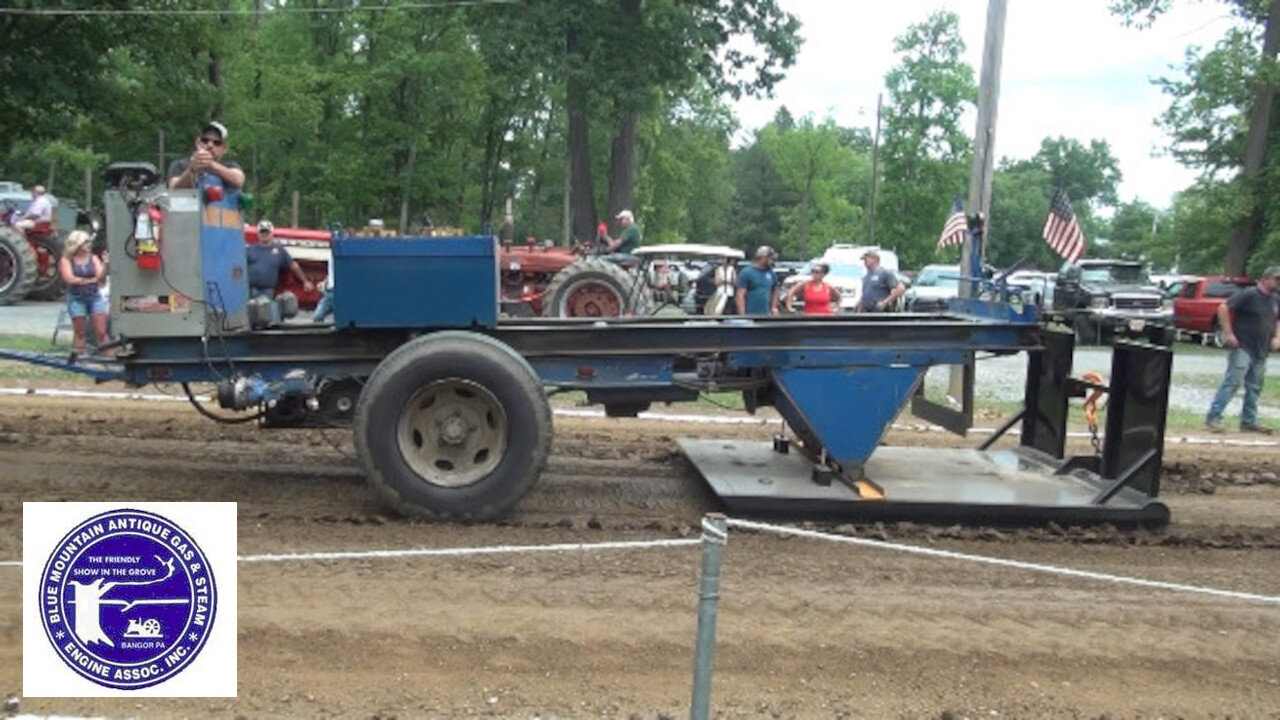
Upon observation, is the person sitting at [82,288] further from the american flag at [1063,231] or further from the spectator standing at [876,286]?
the american flag at [1063,231]

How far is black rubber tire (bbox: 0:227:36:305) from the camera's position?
20.4 metres

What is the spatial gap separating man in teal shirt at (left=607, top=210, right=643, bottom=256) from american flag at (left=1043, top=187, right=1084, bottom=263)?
9.25 metres

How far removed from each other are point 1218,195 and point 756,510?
29804mm

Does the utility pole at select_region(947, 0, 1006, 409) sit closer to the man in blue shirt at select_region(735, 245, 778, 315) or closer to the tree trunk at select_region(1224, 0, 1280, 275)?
the man in blue shirt at select_region(735, 245, 778, 315)

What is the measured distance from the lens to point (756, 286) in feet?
46.1

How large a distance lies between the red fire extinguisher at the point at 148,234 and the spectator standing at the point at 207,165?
0.28m

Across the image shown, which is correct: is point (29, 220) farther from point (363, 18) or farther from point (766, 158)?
point (766, 158)

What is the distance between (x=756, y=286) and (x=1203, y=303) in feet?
61.6

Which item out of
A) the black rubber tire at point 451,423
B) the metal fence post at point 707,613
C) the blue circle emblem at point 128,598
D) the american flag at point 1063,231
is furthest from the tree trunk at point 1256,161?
the blue circle emblem at point 128,598

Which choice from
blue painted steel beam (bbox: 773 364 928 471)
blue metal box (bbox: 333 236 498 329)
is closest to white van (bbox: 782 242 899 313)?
blue painted steel beam (bbox: 773 364 928 471)

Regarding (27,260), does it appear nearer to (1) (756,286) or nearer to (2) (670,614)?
(1) (756,286)

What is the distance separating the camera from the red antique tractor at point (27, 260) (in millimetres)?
20500

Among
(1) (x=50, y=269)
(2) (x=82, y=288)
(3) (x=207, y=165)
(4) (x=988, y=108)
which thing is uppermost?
(4) (x=988, y=108)

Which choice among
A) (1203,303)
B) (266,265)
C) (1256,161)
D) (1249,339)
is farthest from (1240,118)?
(266,265)
